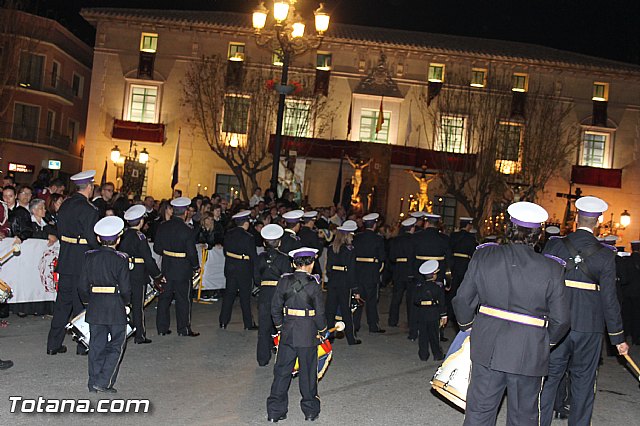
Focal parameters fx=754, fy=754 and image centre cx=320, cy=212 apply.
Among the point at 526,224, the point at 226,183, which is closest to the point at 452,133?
the point at 226,183

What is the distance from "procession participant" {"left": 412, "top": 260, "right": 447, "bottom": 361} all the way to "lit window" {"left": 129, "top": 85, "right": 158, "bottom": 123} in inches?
1274

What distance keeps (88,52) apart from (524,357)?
49945mm

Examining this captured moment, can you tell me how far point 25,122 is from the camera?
4506 cm

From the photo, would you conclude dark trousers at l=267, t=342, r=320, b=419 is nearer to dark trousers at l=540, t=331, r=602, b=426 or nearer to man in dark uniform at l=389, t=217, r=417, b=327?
dark trousers at l=540, t=331, r=602, b=426

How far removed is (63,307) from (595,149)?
39.5 m

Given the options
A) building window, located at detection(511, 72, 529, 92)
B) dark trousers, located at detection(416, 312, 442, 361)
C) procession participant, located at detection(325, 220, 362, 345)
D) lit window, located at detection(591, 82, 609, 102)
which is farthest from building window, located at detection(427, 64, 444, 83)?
dark trousers, located at detection(416, 312, 442, 361)

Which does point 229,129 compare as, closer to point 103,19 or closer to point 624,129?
point 103,19

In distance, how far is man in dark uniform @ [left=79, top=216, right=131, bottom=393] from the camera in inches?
332

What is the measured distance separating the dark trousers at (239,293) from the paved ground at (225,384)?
0.50m

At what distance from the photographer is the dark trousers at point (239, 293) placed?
12883mm

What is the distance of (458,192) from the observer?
38812mm

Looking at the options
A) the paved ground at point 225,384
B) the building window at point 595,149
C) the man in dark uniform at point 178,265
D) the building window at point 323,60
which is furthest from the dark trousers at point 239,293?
the building window at point 595,149

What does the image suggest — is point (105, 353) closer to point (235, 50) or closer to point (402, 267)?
point (402, 267)

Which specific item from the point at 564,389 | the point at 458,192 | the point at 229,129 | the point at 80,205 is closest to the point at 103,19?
the point at 229,129
